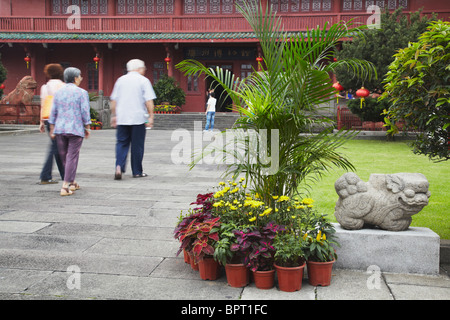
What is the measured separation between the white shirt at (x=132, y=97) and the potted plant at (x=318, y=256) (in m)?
4.21

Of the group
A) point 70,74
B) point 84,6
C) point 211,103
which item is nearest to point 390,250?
point 70,74

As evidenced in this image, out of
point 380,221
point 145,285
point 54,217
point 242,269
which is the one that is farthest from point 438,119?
point 54,217

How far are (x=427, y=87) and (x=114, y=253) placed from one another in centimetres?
271

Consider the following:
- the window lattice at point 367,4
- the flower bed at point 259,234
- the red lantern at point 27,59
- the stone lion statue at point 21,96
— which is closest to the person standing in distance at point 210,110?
the stone lion statue at point 21,96

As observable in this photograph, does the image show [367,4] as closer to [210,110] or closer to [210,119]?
[210,119]

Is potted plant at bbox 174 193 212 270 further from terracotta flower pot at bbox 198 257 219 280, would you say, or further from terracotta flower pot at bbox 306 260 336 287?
terracotta flower pot at bbox 306 260 336 287

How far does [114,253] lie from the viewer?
370 cm

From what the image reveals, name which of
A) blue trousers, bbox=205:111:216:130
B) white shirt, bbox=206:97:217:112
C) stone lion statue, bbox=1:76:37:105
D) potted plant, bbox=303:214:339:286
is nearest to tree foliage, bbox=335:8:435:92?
white shirt, bbox=206:97:217:112

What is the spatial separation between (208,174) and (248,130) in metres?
4.13

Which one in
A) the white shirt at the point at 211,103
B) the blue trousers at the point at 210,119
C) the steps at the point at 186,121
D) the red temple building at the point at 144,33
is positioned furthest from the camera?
the red temple building at the point at 144,33

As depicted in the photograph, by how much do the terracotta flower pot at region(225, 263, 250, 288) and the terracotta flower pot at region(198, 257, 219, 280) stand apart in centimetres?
11

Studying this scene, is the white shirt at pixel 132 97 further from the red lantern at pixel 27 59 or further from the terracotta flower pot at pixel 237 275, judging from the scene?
the red lantern at pixel 27 59

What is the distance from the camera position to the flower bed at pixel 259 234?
3041mm
